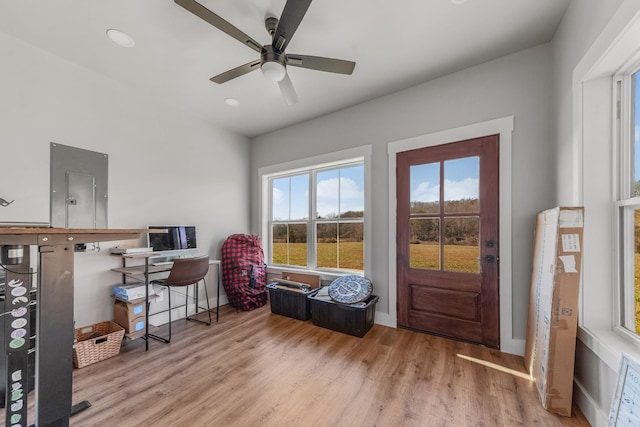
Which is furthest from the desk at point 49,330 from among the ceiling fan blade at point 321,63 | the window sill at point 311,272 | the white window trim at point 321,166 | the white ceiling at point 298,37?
the window sill at point 311,272

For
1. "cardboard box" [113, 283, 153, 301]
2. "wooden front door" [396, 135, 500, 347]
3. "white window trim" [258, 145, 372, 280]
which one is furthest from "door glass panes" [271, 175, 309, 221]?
"cardboard box" [113, 283, 153, 301]

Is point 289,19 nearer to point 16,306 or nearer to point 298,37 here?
point 298,37

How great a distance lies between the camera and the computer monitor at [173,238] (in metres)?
2.94

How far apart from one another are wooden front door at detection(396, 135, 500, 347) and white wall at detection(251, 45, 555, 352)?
0.58 feet

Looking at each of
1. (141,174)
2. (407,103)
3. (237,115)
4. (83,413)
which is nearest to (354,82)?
(407,103)

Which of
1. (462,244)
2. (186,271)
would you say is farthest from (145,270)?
→ (462,244)

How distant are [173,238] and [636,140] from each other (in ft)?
13.3

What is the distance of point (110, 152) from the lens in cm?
270

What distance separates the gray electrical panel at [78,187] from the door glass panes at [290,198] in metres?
2.20

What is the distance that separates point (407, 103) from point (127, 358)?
3.80m

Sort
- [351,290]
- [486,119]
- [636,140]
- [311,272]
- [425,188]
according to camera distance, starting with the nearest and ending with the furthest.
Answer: [636,140] < [486,119] < [425,188] < [351,290] < [311,272]

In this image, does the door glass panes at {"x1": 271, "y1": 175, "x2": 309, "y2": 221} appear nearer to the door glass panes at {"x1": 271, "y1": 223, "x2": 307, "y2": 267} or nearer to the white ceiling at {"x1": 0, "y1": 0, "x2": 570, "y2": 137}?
the door glass panes at {"x1": 271, "y1": 223, "x2": 307, "y2": 267}

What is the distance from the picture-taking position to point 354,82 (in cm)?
275

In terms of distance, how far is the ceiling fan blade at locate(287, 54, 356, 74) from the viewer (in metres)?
1.83
